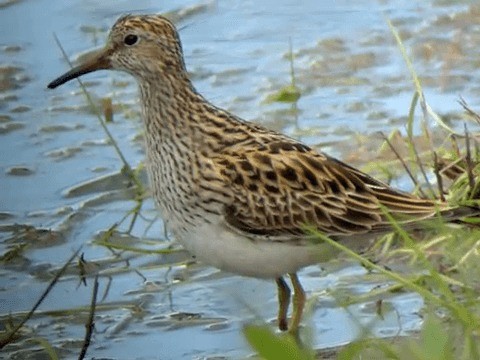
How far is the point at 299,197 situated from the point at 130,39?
106 cm

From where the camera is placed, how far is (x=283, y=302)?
23.5 ft

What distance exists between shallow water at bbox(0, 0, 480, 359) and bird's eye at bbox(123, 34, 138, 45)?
1.15m

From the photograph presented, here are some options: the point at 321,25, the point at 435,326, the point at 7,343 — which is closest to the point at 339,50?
the point at 321,25

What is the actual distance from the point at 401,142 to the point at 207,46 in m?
2.16

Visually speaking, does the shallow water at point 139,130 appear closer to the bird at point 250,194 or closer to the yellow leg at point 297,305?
the yellow leg at point 297,305

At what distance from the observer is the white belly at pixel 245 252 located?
6719 mm

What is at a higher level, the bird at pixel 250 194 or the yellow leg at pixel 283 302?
the bird at pixel 250 194

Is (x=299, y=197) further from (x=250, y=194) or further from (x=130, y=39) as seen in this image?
(x=130, y=39)

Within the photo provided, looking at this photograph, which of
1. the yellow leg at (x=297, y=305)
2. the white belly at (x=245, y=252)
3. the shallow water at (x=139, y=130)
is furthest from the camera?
the shallow water at (x=139, y=130)

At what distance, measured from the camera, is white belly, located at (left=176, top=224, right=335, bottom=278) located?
22.0 ft

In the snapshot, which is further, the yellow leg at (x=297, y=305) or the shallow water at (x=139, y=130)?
the shallow water at (x=139, y=130)

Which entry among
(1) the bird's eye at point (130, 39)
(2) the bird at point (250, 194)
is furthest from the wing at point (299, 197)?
(1) the bird's eye at point (130, 39)

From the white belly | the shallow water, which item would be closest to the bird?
the white belly

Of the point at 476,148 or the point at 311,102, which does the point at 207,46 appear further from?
the point at 476,148
